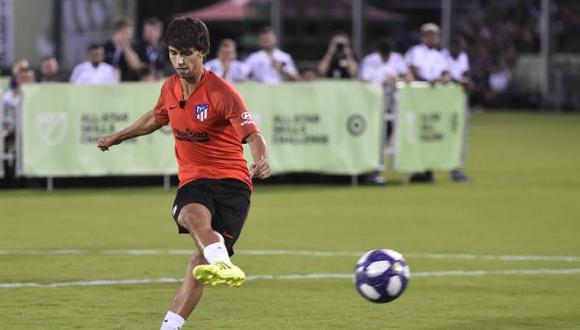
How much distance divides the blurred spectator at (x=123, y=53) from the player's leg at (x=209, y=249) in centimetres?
1263

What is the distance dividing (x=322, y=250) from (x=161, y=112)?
5.47m

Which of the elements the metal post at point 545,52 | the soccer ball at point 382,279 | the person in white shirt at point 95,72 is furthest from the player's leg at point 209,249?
the metal post at point 545,52

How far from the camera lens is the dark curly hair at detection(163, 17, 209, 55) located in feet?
26.3

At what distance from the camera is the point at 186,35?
8023 millimetres

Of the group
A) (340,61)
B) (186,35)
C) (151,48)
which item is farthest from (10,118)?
(186,35)

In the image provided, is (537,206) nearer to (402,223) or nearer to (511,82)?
(402,223)

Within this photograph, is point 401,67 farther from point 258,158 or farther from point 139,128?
point 258,158

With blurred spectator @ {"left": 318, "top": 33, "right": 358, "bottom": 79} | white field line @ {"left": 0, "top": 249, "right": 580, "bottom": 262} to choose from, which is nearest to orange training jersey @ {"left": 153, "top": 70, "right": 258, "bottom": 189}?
white field line @ {"left": 0, "top": 249, "right": 580, "bottom": 262}

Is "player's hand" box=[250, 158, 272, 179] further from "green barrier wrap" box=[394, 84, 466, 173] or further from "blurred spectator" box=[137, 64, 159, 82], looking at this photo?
"green barrier wrap" box=[394, 84, 466, 173]

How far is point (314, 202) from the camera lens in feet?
61.1

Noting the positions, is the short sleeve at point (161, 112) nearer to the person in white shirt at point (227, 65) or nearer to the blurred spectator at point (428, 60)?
the person in white shirt at point (227, 65)

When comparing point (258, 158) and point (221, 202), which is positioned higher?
point (258, 158)

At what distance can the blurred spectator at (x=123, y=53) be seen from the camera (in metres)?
21.0

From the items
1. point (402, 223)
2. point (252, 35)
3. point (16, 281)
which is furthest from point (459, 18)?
point (16, 281)
